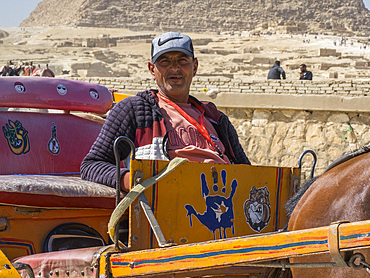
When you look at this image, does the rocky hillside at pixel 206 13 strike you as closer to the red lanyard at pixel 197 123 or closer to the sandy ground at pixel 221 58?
the sandy ground at pixel 221 58

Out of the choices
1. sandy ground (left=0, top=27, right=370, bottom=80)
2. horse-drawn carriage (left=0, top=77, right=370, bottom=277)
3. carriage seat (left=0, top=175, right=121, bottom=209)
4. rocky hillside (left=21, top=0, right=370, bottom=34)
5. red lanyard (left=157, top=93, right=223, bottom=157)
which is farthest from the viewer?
rocky hillside (left=21, top=0, right=370, bottom=34)

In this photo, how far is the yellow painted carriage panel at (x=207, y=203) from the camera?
271cm

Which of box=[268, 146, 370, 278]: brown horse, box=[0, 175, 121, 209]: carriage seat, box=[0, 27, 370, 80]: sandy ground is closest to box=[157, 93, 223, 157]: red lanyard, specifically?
box=[0, 175, 121, 209]: carriage seat

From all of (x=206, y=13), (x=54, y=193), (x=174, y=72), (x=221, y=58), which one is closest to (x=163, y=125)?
(x=174, y=72)

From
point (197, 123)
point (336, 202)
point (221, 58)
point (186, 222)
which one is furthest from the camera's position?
point (221, 58)

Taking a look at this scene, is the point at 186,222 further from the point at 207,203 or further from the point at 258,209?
the point at 258,209

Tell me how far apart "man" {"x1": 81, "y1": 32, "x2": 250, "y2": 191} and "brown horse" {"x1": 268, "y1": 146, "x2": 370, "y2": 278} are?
2.39 ft

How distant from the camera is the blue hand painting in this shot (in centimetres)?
287

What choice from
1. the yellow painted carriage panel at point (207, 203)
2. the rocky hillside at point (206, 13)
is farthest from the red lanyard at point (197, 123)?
the rocky hillside at point (206, 13)

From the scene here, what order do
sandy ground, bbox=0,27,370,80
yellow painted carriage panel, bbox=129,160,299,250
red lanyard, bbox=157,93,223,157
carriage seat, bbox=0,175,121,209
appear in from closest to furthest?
yellow painted carriage panel, bbox=129,160,299,250 → carriage seat, bbox=0,175,121,209 → red lanyard, bbox=157,93,223,157 → sandy ground, bbox=0,27,370,80

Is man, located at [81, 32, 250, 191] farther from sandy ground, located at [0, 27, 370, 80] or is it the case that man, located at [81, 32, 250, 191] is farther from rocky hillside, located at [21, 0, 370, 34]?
rocky hillside, located at [21, 0, 370, 34]

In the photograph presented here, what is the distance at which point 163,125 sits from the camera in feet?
10.2

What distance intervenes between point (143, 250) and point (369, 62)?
35585 millimetres

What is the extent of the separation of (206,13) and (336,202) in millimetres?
Answer: 164302
